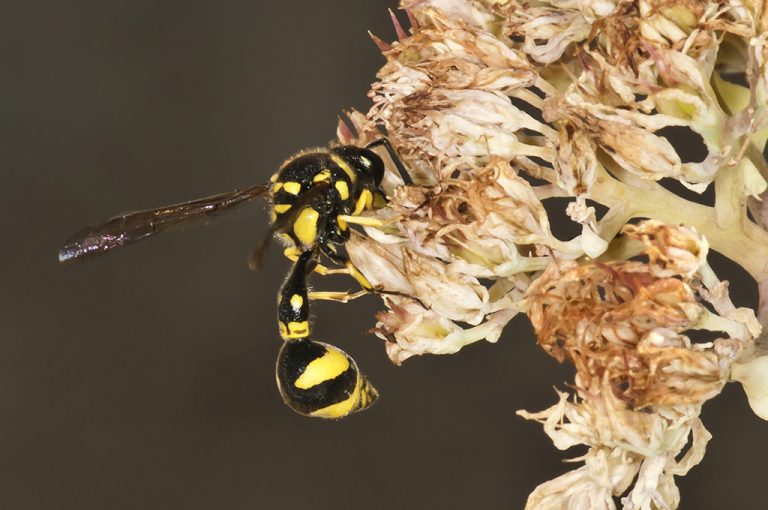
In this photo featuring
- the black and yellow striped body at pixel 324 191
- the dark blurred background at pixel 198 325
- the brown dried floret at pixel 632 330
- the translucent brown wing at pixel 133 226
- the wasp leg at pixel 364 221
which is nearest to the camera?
the brown dried floret at pixel 632 330

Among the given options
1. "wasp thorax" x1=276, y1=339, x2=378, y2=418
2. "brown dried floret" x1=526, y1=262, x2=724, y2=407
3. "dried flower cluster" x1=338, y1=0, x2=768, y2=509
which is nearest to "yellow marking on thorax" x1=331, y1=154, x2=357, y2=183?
"dried flower cluster" x1=338, y1=0, x2=768, y2=509

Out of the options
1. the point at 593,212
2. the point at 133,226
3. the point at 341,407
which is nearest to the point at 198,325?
the point at 133,226

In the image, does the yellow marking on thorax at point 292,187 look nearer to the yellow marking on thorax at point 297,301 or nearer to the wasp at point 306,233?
the wasp at point 306,233

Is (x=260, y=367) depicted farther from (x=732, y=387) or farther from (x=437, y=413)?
(x=732, y=387)

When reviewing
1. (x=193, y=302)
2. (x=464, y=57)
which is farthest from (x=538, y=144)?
(x=193, y=302)

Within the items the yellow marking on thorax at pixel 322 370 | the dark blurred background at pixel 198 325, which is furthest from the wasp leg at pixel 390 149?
the dark blurred background at pixel 198 325

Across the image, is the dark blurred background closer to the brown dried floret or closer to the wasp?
the wasp
